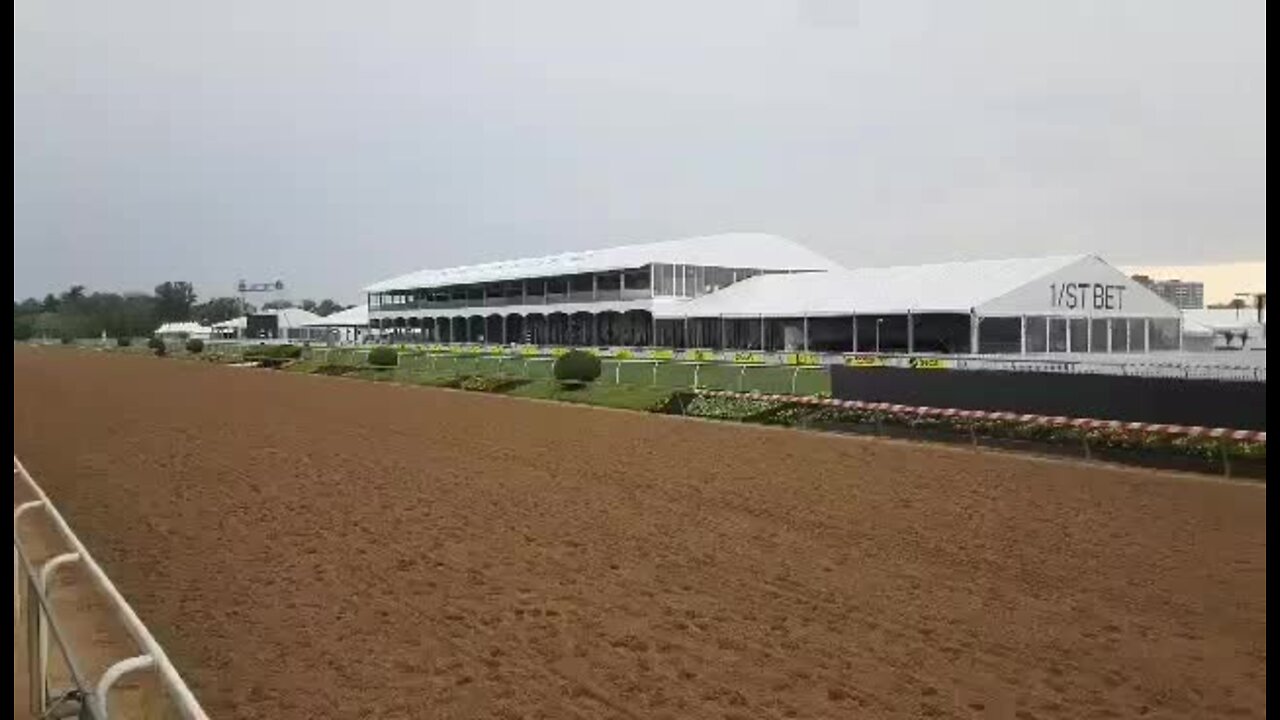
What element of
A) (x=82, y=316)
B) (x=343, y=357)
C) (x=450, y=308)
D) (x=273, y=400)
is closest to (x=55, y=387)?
(x=273, y=400)

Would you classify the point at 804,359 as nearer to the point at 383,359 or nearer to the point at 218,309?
the point at 383,359

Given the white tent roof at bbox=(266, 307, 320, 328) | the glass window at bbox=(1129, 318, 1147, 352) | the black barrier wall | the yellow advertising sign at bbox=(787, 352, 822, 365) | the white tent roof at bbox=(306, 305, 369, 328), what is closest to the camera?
the black barrier wall

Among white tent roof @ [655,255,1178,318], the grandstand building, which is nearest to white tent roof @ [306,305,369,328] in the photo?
the grandstand building

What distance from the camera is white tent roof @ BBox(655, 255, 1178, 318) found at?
29266 millimetres

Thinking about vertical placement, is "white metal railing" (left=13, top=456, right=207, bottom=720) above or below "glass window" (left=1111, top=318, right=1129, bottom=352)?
below

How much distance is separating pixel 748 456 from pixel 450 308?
163ft

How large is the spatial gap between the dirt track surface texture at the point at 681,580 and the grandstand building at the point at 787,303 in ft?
57.6

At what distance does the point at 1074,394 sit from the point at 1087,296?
59.9 ft

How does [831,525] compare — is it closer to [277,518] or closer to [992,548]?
[992,548]

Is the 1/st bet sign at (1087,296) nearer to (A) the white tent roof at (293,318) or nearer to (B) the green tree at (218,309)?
(A) the white tent roof at (293,318)

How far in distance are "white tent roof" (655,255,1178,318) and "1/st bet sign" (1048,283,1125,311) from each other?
0.10 feet

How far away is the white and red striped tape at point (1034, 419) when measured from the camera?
12.0 metres

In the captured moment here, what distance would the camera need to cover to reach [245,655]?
17.7ft

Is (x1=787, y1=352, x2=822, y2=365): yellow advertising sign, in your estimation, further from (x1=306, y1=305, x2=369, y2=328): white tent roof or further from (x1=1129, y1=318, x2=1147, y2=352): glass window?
(x1=306, y1=305, x2=369, y2=328): white tent roof
